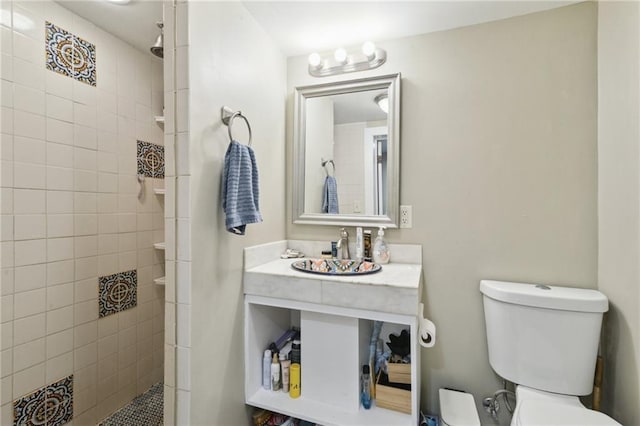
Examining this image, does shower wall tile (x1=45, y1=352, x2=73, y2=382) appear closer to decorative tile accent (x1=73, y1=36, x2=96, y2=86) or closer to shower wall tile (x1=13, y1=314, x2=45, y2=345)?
shower wall tile (x1=13, y1=314, x2=45, y2=345)

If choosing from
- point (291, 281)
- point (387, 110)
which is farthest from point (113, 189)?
point (387, 110)

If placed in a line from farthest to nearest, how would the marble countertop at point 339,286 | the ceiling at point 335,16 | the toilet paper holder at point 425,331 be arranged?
the ceiling at point 335,16, the toilet paper holder at point 425,331, the marble countertop at point 339,286

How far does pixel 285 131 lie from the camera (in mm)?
1760

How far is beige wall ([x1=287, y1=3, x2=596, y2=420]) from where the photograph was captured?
1304 millimetres

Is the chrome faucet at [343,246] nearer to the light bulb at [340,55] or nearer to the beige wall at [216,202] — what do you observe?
the beige wall at [216,202]

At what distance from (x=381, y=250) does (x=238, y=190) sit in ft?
2.59

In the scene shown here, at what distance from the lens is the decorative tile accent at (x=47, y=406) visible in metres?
1.26

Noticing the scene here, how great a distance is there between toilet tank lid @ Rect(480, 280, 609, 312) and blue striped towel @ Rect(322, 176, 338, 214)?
2.78 feet

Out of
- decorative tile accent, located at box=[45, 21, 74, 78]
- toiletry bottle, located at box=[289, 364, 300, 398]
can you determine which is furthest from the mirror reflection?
decorative tile accent, located at box=[45, 21, 74, 78]

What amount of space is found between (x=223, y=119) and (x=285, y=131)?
23.9 inches

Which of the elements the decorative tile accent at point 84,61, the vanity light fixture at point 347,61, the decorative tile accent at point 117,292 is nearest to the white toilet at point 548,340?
the vanity light fixture at point 347,61

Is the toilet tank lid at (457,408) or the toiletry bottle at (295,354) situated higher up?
the toiletry bottle at (295,354)

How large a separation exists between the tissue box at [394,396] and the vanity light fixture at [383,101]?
1.34 metres

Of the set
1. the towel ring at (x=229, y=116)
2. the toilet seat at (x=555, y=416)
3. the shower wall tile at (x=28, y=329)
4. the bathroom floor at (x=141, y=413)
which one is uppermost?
the towel ring at (x=229, y=116)
